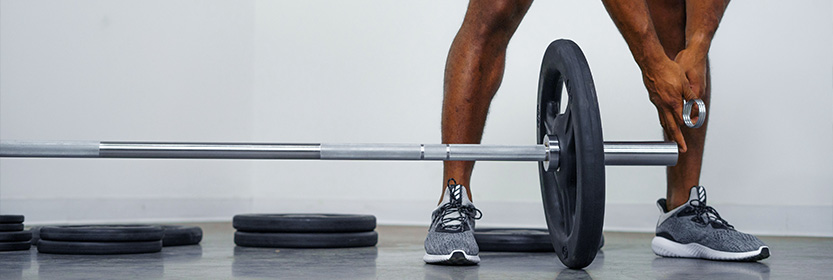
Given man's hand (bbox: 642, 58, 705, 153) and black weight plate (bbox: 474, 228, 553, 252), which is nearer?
man's hand (bbox: 642, 58, 705, 153)

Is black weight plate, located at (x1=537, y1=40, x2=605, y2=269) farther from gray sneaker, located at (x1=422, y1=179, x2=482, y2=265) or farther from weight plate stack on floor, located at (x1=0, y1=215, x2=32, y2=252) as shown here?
weight plate stack on floor, located at (x1=0, y1=215, x2=32, y2=252)

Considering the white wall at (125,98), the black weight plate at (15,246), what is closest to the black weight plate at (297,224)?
the black weight plate at (15,246)

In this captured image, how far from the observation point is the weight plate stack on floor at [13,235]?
193 centimetres

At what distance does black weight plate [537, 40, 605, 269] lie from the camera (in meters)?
1.32

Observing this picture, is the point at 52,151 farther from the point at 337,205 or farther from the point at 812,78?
the point at 812,78

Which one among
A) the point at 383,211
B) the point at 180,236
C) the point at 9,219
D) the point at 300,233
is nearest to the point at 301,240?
the point at 300,233

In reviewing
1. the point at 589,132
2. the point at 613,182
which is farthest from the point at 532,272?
the point at 613,182

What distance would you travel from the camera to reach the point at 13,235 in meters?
1.95

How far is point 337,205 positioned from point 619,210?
1180 millimetres

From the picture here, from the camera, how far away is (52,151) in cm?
154

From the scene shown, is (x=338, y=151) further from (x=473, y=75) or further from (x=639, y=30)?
(x=639, y=30)

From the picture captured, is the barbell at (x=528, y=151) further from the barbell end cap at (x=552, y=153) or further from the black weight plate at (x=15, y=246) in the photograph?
the black weight plate at (x=15, y=246)

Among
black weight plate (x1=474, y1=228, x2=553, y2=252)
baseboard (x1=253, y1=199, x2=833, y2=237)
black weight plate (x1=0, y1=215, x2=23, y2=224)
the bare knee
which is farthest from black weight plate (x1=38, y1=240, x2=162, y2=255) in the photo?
baseboard (x1=253, y1=199, x2=833, y2=237)

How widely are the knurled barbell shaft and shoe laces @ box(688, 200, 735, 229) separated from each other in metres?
0.41
